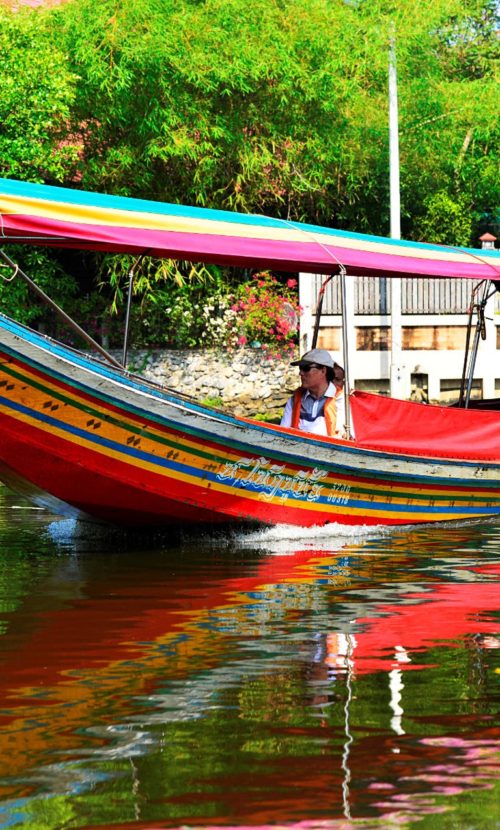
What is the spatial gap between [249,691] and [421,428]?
5.83 metres

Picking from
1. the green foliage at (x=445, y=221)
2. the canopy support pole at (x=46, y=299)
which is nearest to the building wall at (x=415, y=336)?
the green foliage at (x=445, y=221)

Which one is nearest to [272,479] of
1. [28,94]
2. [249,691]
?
[249,691]

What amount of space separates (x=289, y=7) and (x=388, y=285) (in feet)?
→ 16.2

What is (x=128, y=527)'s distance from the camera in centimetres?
1001

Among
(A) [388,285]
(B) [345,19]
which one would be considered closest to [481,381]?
(A) [388,285]

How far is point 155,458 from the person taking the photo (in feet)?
30.4

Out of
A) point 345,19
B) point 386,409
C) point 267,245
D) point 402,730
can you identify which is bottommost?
point 402,730

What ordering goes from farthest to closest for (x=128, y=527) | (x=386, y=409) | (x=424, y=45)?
(x=424, y=45)
(x=386, y=409)
(x=128, y=527)

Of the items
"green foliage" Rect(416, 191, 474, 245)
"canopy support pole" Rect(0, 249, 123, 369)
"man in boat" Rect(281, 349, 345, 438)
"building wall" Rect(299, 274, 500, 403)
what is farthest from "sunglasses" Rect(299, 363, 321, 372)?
"green foliage" Rect(416, 191, 474, 245)

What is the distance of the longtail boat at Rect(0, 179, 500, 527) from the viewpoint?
8.65 m

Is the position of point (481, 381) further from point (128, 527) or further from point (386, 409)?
point (128, 527)

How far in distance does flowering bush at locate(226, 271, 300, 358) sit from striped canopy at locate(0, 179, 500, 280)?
1090 centimetres

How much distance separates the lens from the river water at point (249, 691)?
430cm

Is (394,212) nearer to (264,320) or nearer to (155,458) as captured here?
(264,320)
